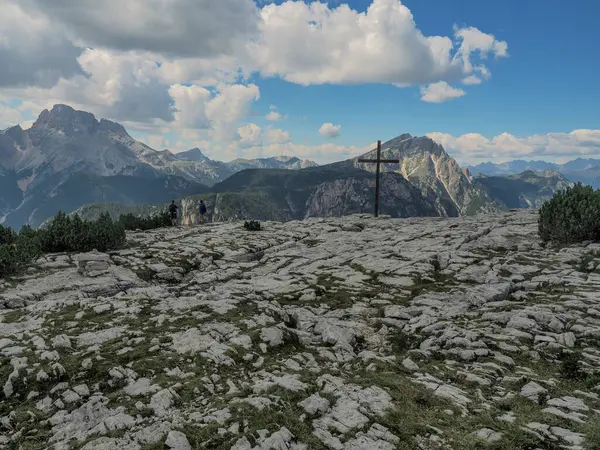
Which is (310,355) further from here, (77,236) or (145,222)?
(145,222)

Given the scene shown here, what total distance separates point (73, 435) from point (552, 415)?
9.50 m

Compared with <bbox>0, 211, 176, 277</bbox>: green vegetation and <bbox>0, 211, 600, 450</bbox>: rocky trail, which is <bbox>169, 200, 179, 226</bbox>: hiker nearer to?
<bbox>0, 211, 176, 277</bbox>: green vegetation

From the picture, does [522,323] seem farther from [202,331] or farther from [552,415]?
[202,331]

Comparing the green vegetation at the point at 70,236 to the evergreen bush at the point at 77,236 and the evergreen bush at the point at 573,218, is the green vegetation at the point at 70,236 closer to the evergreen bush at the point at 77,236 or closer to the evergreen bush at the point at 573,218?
the evergreen bush at the point at 77,236

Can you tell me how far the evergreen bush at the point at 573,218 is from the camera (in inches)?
794

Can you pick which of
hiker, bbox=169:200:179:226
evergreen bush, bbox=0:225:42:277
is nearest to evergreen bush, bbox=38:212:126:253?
evergreen bush, bbox=0:225:42:277

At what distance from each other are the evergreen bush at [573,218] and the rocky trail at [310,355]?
5.94ft

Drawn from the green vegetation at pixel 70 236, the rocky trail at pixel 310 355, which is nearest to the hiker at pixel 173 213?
the green vegetation at pixel 70 236

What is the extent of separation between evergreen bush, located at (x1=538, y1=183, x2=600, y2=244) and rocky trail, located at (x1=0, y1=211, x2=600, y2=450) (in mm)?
1811

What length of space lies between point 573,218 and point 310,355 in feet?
61.3

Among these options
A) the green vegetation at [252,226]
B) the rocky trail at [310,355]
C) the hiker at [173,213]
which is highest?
the hiker at [173,213]

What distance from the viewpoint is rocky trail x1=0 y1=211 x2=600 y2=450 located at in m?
6.91

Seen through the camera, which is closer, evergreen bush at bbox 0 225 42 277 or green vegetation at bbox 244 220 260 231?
evergreen bush at bbox 0 225 42 277

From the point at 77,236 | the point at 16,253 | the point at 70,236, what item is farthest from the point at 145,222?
the point at 16,253
